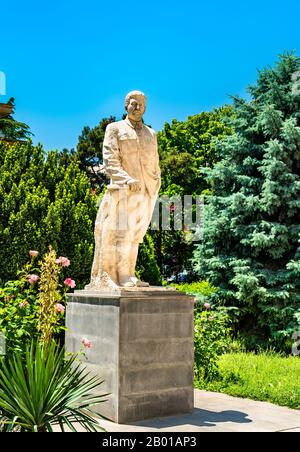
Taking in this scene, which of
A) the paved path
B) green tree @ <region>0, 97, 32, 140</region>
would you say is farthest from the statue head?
green tree @ <region>0, 97, 32, 140</region>

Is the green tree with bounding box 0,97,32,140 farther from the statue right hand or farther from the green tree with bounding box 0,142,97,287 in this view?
the statue right hand

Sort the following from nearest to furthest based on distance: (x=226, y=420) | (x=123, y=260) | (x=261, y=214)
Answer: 1. (x=226, y=420)
2. (x=123, y=260)
3. (x=261, y=214)

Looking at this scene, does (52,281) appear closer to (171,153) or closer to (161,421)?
(161,421)

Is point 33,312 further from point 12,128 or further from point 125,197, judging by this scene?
point 12,128

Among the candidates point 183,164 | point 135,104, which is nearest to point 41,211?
point 135,104

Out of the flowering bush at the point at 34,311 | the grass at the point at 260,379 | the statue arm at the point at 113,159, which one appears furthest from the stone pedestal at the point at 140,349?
the grass at the point at 260,379

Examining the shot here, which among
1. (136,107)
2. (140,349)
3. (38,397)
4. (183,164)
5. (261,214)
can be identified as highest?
(183,164)

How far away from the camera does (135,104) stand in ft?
25.0

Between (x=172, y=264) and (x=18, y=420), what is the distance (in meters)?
26.1

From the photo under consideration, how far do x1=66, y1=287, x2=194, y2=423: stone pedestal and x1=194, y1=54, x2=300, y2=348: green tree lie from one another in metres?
7.58

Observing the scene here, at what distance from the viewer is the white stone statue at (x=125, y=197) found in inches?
293

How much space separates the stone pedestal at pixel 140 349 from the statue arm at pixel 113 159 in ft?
4.69

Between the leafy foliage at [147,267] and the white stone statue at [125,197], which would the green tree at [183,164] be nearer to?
the leafy foliage at [147,267]

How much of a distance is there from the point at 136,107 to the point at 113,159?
75 centimetres
